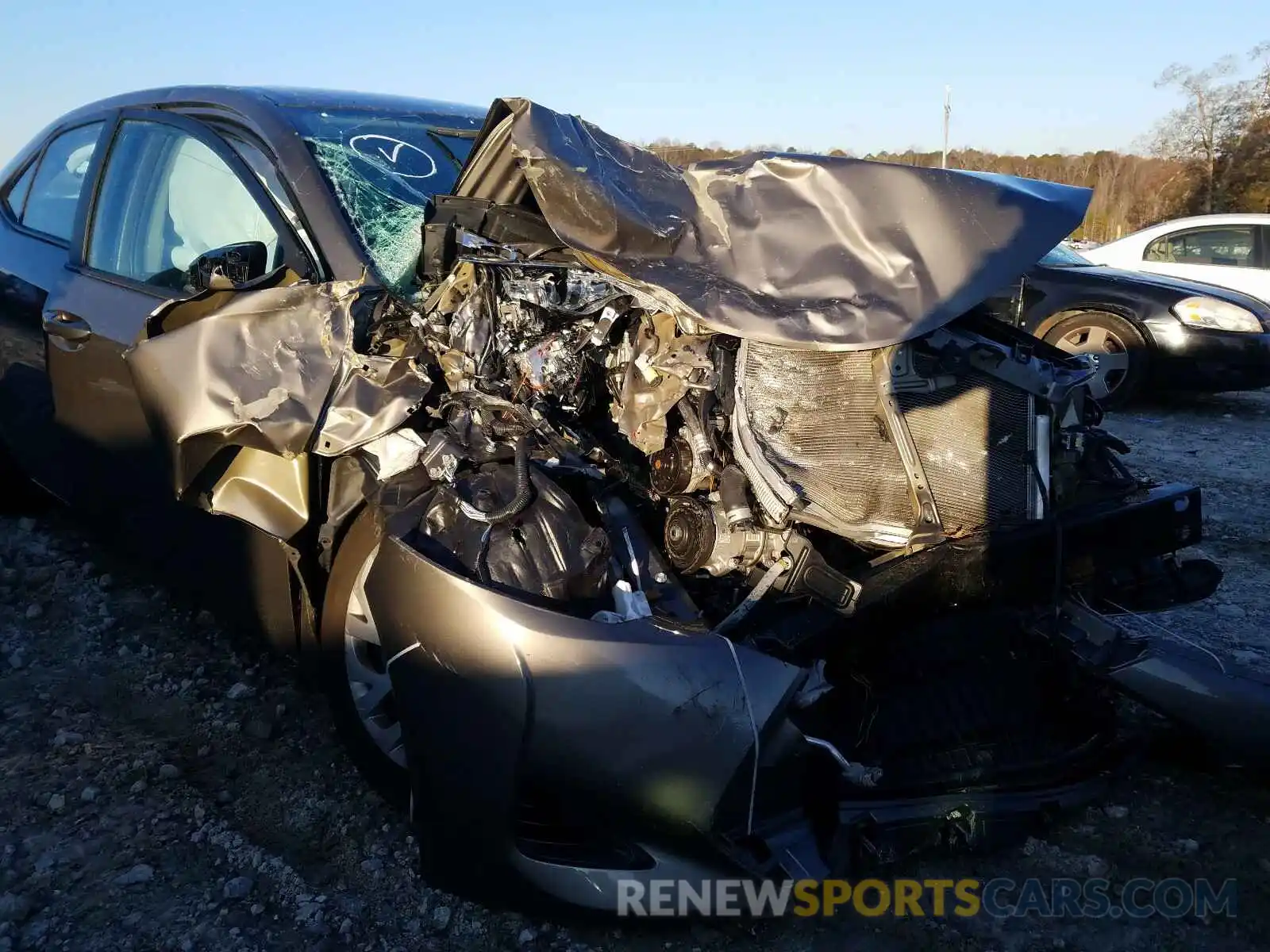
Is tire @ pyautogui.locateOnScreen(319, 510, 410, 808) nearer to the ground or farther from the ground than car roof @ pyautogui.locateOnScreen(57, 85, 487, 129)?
nearer to the ground

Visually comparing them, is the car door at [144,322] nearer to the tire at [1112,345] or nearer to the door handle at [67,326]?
the door handle at [67,326]

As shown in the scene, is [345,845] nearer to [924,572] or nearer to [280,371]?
[280,371]

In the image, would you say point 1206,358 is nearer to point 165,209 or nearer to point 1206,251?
point 1206,251

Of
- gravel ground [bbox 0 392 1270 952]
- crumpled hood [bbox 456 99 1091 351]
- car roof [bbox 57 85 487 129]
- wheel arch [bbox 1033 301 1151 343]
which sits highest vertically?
car roof [bbox 57 85 487 129]

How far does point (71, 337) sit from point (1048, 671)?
11.1ft

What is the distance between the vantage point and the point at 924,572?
2238 mm

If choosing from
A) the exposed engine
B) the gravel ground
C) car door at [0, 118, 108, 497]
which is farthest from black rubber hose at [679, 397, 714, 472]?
car door at [0, 118, 108, 497]

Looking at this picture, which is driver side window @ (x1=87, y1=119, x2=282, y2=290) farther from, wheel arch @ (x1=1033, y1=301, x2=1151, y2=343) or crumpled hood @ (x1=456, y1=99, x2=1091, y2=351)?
wheel arch @ (x1=1033, y1=301, x2=1151, y2=343)

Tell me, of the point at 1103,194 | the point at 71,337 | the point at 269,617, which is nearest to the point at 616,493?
the point at 269,617

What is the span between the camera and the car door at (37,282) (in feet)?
11.9

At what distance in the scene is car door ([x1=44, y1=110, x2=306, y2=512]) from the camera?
120 inches

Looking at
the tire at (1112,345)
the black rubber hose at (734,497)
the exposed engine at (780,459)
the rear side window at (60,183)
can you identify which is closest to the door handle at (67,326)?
the rear side window at (60,183)

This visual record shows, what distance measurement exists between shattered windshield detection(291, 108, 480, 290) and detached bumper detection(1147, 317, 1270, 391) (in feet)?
19.6

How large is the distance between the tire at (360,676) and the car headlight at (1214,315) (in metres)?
7.06
